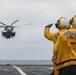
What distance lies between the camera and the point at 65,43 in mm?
8078

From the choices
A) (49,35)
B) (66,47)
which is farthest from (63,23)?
Result: (49,35)

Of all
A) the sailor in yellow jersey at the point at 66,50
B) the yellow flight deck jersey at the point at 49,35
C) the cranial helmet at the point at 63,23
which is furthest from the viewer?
the yellow flight deck jersey at the point at 49,35

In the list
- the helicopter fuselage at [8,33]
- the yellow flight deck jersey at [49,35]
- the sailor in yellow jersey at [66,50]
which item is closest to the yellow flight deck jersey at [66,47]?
the sailor in yellow jersey at [66,50]

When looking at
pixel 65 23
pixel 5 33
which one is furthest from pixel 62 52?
pixel 5 33

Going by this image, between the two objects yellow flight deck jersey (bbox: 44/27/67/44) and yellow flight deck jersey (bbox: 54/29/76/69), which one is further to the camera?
yellow flight deck jersey (bbox: 44/27/67/44)

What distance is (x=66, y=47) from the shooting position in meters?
8.09

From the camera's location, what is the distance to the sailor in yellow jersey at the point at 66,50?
7953 millimetres

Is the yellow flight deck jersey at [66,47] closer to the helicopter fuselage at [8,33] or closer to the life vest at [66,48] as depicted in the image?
the life vest at [66,48]

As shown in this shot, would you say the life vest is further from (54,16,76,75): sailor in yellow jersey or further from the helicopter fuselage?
the helicopter fuselage

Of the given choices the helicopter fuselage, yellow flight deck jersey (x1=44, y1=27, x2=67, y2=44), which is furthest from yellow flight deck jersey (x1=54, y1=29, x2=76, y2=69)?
the helicopter fuselage

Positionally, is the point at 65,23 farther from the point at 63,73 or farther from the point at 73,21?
the point at 63,73

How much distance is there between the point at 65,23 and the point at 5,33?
6650 cm

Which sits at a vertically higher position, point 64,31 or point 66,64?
point 64,31

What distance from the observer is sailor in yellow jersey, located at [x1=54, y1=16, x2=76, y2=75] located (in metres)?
7.95
